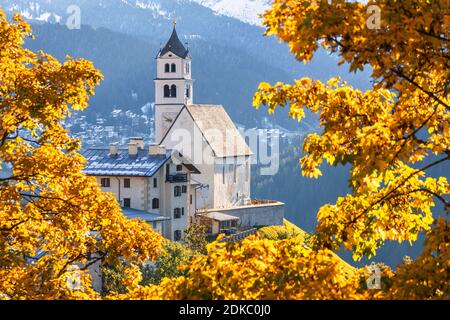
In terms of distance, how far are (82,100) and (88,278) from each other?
377cm

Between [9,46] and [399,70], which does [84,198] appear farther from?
[399,70]

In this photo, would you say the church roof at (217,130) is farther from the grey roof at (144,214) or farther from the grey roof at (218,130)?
the grey roof at (144,214)

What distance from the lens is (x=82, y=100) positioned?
20.5 meters

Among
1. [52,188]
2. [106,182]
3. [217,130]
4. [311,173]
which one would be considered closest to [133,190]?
[106,182]

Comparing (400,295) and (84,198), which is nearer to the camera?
(400,295)

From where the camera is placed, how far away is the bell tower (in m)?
121

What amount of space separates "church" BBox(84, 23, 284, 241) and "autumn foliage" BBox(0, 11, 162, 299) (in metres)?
62.0

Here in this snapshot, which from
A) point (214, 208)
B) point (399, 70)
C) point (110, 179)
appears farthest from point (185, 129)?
point (399, 70)

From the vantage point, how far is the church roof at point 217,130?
109081mm

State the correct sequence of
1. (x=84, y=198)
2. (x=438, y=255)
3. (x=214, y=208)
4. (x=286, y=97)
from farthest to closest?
1. (x=214, y=208)
2. (x=84, y=198)
3. (x=286, y=97)
4. (x=438, y=255)

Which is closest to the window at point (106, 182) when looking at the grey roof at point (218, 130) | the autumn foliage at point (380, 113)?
the grey roof at point (218, 130)

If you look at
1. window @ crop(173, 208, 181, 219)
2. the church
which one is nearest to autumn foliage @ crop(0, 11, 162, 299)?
the church

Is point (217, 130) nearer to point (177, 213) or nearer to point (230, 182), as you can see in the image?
point (230, 182)

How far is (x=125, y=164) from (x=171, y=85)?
1380 inches
